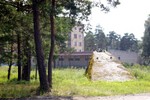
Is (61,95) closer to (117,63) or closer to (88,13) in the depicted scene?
(88,13)

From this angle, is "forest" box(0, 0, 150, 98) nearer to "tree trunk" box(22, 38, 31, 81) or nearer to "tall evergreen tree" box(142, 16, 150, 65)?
"tree trunk" box(22, 38, 31, 81)

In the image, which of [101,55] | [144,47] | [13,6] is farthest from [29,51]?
[144,47]

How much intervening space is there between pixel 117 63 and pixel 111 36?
11743 cm

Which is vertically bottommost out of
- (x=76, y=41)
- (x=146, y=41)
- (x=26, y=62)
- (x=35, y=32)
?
(x=26, y=62)

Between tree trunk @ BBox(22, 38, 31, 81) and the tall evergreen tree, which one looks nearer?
tree trunk @ BBox(22, 38, 31, 81)

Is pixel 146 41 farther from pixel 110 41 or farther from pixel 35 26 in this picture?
pixel 110 41

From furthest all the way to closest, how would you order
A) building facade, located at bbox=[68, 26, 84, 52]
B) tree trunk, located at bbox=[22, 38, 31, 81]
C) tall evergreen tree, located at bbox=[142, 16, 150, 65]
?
building facade, located at bbox=[68, 26, 84, 52] < tall evergreen tree, located at bbox=[142, 16, 150, 65] < tree trunk, located at bbox=[22, 38, 31, 81]

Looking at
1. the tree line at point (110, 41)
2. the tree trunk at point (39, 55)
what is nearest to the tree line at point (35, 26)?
the tree trunk at point (39, 55)

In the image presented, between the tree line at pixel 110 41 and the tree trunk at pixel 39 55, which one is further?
the tree line at pixel 110 41

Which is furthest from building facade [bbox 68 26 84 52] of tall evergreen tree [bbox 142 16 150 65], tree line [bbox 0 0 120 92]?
tree line [bbox 0 0 120 92]

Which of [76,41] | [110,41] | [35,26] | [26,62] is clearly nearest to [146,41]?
[76,41]

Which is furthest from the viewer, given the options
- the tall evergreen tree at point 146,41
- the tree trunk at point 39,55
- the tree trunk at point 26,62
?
the tall evergreen tree at point 146,41

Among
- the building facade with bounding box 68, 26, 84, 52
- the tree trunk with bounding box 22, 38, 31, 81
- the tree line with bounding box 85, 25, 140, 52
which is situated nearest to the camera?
the tree trunk with bounding box 22, 38, 31, 81

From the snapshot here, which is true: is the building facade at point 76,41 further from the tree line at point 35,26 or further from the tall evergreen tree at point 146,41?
the tree line at point 35,26
